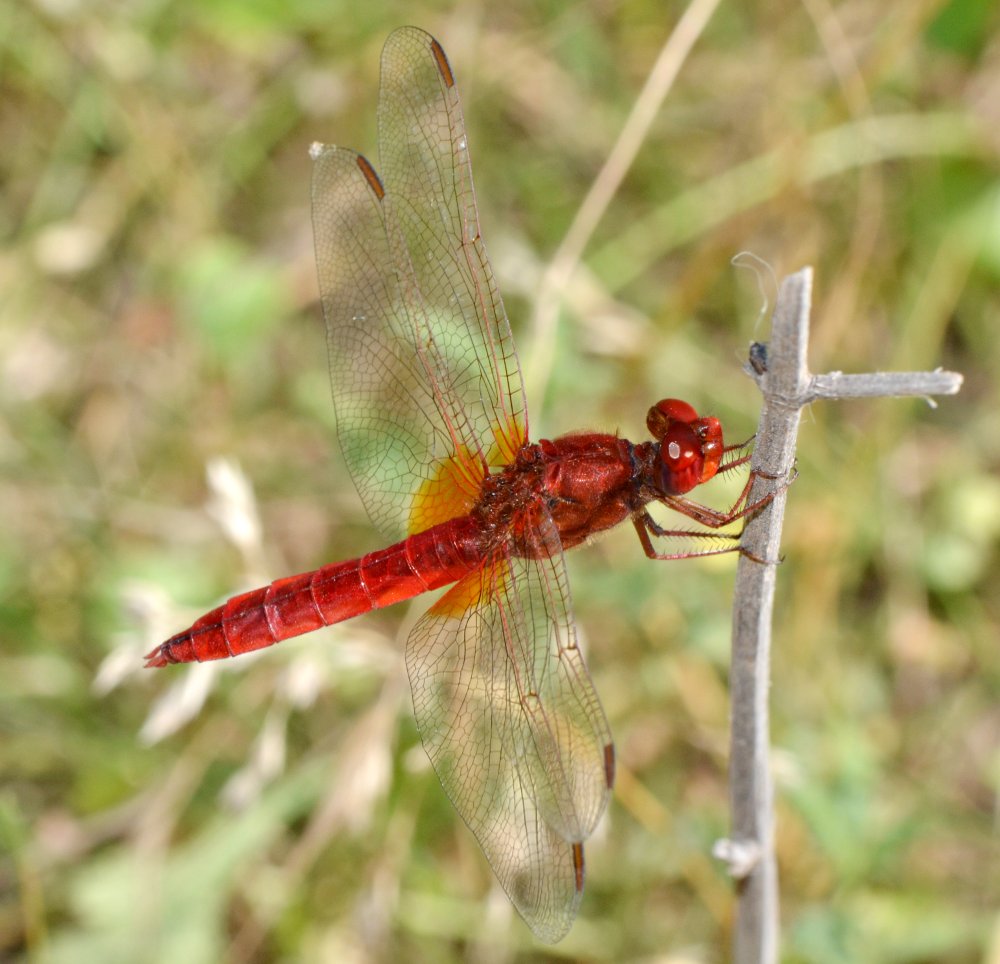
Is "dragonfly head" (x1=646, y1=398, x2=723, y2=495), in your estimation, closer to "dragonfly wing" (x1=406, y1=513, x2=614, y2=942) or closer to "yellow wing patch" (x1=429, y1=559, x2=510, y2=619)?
"dragonfly wing" (x1=406, y1=513, x2=614, y2=942)

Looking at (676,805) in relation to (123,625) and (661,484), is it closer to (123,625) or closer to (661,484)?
(661,484)

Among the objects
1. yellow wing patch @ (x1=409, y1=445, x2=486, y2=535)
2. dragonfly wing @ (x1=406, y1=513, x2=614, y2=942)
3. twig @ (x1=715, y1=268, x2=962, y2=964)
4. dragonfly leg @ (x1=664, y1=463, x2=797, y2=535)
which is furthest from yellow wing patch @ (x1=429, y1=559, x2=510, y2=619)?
twig @ (x1=715, y1=268, x2=962, y2=964)

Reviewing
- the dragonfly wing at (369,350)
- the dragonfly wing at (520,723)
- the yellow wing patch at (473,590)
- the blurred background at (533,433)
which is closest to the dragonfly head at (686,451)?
the dragonfly wing at (520,723)

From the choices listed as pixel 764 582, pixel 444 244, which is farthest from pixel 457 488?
pixel 764 582

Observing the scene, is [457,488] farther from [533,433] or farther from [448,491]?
[533,433]

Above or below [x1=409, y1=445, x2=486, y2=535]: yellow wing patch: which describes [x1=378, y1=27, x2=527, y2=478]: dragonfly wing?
above

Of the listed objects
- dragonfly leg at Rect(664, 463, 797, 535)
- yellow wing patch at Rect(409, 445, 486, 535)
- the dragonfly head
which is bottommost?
dragonfly leg at Rect(664, 463, 797, 535)
